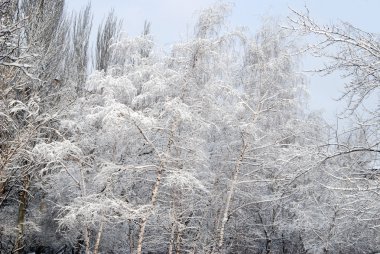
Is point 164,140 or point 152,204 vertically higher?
point 164,140

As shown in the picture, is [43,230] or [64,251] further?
Answer: [64,251]

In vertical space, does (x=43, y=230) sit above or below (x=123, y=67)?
below

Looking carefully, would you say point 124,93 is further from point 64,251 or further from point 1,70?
point 64,251

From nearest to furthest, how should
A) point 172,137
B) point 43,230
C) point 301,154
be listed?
point 301,154, point 172,137, point 43,230

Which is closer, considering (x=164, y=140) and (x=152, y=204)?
(x=152, y=204)

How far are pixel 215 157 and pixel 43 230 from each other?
23.4 ft

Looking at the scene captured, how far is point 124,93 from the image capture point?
11492 mm

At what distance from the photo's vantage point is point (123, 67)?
12836 millimetres

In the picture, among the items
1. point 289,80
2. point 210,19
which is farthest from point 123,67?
point 289,80

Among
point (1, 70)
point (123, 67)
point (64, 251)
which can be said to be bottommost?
point (64, 251)

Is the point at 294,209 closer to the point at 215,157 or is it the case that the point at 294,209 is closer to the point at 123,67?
the point at 215,157

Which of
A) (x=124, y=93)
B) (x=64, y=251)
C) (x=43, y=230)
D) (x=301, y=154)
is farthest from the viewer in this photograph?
(x=64, y=251)

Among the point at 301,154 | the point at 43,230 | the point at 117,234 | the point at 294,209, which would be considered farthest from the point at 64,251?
the point at 301,154

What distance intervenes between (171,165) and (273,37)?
536 cm
